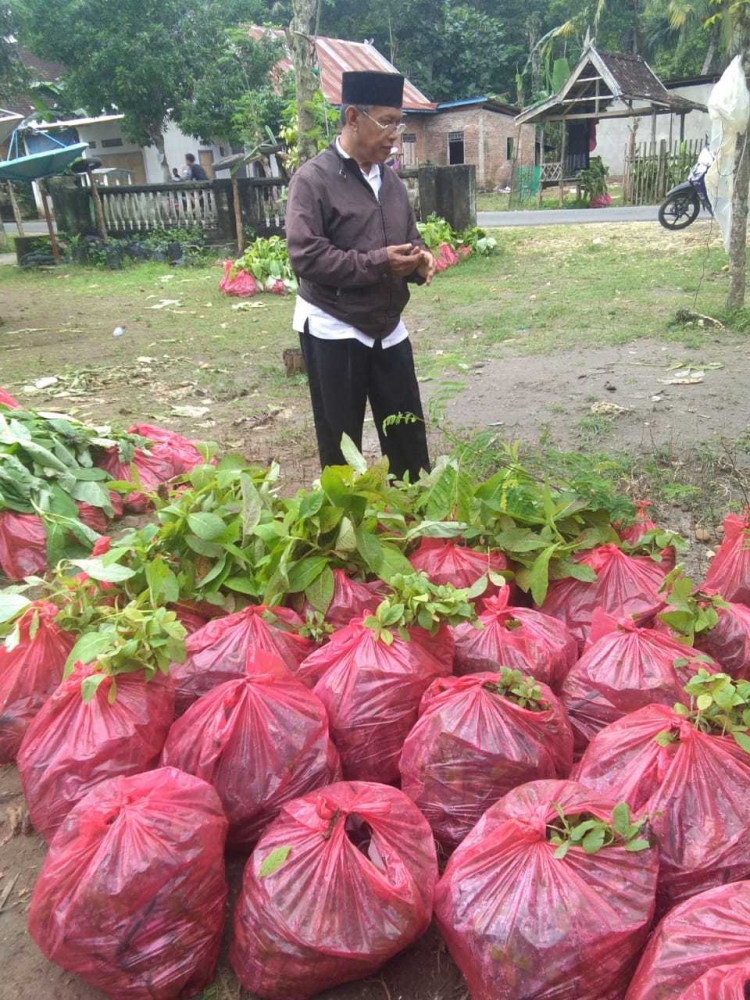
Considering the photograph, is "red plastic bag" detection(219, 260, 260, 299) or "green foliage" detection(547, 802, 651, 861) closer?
"green foliage" detection(547, 802, 651, 861)

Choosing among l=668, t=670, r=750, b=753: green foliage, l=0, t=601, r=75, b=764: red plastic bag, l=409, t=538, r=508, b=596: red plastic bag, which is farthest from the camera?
l=409, t=538, r=508, b=596: red plastic bag

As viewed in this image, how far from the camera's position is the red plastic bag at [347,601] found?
237 cm

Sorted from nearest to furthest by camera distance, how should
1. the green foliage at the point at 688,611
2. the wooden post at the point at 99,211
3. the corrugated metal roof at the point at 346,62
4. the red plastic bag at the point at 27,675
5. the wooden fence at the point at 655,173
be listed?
the green foliage at the point at 688,611
the red plastic bag at the point at 27,675
the wooden post at the point at 99,211
the wooden fence at the point at 655,173
the corrugated metal roof at the point at 346,62

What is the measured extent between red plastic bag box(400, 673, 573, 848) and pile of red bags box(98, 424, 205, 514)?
2.57 metres

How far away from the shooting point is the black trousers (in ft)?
10.7

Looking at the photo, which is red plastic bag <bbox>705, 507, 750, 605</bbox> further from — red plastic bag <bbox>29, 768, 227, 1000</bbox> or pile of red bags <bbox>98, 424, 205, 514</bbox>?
pile of red bags <bbox>98, 424, 205, 514</bbox>

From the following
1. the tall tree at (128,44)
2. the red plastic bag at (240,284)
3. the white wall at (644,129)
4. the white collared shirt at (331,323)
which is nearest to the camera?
the white collared shirt at (331,323)

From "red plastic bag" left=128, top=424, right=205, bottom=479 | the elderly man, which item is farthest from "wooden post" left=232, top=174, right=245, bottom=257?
the elderly man

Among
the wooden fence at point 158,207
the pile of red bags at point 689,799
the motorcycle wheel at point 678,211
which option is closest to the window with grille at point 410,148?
the wooden fence at point 158,207

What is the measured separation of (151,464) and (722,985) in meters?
3.61

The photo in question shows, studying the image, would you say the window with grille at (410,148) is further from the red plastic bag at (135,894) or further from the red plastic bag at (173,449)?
the red plastic bag at (135,894)

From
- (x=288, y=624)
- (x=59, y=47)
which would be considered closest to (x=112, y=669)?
(x=288, y=624)

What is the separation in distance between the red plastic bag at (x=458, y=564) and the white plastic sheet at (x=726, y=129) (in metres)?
6.12

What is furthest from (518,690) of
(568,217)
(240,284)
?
(568,217)
